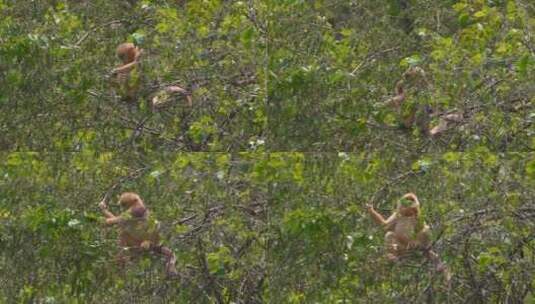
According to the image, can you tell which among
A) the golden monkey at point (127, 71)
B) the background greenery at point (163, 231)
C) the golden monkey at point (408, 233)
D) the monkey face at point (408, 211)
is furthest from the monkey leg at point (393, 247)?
the golden monkey at point (127, 71)

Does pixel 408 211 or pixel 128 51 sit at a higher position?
pixel 128 51

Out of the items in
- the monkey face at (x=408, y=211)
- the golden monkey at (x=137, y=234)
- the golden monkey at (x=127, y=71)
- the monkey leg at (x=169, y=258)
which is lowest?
Answer: the monkey leg at (x=169, y=258)

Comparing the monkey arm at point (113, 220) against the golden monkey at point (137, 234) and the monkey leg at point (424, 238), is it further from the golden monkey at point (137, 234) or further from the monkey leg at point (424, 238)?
the monkey leg at point (424, 238)

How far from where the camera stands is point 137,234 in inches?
301

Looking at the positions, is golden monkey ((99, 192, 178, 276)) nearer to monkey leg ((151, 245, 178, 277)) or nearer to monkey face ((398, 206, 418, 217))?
monkey leg ((151, 245, 178, 277))

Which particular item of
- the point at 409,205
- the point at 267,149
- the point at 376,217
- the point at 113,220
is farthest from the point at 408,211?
the point at 113,220

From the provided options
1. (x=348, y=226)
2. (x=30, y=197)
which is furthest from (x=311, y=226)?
(x=30, y=197)

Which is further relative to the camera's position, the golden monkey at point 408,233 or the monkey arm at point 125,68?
the monkey arm at point 125,68

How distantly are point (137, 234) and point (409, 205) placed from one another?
4.43ft

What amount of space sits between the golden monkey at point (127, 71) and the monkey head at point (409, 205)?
5.23 feet

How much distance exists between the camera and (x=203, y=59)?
26.8 ft

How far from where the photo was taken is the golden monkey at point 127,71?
321 inches

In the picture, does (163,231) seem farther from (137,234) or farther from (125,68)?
(125,68)

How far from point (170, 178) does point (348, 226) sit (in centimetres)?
92
